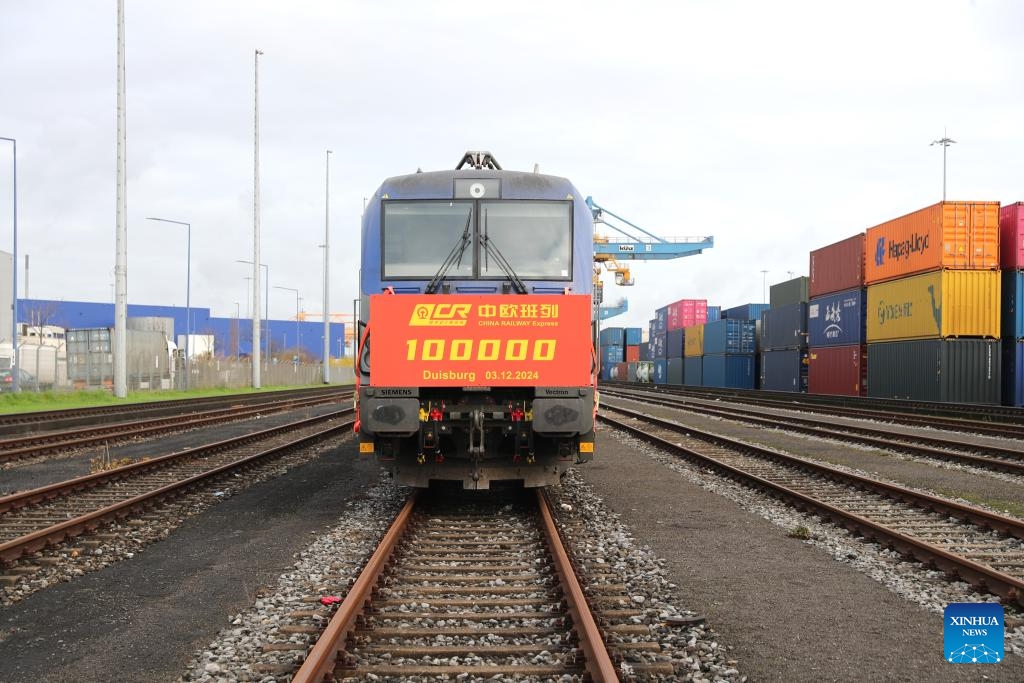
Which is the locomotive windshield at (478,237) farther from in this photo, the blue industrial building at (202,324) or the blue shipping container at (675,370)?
the blue industrial building at (202,324)

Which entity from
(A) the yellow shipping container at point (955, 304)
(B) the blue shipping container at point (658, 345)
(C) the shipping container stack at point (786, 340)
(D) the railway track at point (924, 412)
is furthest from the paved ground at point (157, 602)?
(B) the blue shipping container at point (658, 345)

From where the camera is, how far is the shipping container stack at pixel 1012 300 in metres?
25.4

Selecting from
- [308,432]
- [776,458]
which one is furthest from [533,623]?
[308,432]

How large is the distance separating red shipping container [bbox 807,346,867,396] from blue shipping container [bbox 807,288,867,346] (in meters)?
0.32

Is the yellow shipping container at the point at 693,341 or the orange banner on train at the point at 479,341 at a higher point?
the yellow shipping container at the point at 693,341

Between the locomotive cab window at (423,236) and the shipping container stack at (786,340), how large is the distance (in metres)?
33.1

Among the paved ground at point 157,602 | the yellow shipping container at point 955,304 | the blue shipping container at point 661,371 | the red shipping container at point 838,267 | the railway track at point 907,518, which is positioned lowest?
the paved ground at point 157,602

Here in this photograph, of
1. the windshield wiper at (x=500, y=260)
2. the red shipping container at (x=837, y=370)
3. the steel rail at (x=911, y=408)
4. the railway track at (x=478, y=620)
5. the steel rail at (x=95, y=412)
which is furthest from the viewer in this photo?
the red shipping container at (x=837, y=370)

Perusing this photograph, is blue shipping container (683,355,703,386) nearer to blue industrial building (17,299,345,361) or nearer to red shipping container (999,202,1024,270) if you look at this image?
red shipping container (999,202,1024,270)

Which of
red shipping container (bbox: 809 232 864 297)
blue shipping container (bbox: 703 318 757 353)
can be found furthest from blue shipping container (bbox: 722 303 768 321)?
red shipping container (bbox: 809 232 864 297)

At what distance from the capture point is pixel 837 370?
33.7 meters

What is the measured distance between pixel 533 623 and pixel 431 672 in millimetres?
937

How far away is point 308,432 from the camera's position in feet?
61.3

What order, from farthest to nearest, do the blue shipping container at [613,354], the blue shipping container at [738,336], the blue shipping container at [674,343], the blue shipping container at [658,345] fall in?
1. the blue shipping container at [613,354]
2. the blue shipping container at [658,345]
3. the blue shipping container at [674,343]
4. the blue shipping container at [738,336]
